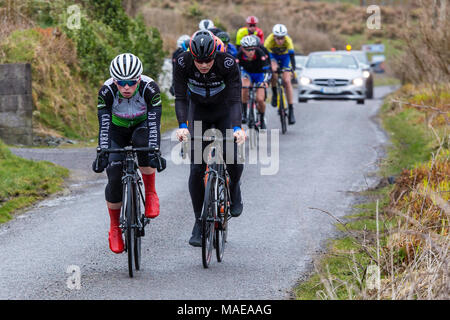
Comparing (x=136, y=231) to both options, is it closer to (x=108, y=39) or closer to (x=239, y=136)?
(x=239, y=136)

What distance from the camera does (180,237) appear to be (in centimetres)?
880

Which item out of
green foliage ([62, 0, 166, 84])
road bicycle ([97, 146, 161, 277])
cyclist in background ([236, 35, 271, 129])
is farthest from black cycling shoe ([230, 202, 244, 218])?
green foliage ([62, 0, 166, 84])

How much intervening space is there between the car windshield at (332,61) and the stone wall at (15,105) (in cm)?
994

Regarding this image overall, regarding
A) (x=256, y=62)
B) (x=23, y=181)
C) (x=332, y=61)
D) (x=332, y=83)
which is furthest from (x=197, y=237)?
(x=332, y=61)

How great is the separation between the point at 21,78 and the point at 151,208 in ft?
29.9

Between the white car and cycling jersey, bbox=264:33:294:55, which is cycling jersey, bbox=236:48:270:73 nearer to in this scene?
cycling jersey, bbox=264:33:294:55

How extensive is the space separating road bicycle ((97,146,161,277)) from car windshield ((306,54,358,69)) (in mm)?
17320

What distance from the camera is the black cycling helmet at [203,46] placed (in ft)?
23.6

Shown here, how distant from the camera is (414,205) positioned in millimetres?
8352

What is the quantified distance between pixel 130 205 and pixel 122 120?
3.09ft

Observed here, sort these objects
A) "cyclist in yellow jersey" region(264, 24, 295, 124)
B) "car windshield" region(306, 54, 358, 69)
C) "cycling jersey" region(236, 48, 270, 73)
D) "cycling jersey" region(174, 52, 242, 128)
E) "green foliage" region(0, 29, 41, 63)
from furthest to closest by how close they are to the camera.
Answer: "car windshield" region(306, 54, 358, 69)
"green foliage" region(0, 29, 41, 63)
"cyclist in yellow jersey" region(264, 24, 295, 124)
"cycling jersey" region(236, 48, 270, 73)
"cycling jersey" region(174, 52, 242, 128)

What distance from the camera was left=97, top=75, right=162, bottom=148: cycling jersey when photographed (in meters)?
7.21

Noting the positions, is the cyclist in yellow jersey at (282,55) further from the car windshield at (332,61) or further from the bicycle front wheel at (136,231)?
the bicycle front wheel at (136,231)

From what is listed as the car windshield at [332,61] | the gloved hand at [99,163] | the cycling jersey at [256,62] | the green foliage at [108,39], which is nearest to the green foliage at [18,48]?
the green foliage at [108,39]
